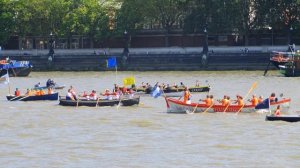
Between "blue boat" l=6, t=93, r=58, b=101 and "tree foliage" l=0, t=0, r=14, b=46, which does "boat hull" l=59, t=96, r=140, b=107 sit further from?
"tree foliage" l=0, t=0, r=14, b=46

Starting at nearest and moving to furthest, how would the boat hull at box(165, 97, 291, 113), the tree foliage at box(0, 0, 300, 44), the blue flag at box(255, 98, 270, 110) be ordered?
the blue flag at box(255, 98, 270, 110) → the boat hull at box(165, 97, 291, 113) → the tree foliage at box(0, 0, 300, 44)

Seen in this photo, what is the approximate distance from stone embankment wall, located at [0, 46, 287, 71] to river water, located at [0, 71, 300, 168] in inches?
1824

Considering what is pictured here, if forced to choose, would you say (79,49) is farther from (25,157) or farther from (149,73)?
(25,157)

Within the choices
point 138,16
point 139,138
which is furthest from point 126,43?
point 139,138

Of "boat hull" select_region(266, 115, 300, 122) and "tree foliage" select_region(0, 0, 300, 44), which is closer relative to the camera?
"boat hull" select_region(266, 115, 300, 122)

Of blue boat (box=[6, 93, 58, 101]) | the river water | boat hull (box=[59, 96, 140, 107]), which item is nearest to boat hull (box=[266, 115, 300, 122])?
the river water

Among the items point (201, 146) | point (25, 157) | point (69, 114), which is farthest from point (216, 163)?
point (69, 114)

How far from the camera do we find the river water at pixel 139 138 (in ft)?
155

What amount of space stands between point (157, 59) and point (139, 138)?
76.2 meters

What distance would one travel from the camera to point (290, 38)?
428ft

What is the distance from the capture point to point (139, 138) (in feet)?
178

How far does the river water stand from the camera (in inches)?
1858

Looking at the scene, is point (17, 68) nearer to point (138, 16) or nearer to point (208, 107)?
point (138, 16)

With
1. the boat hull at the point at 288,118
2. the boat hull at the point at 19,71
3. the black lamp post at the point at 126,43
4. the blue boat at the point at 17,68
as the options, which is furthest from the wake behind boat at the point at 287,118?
the black lamp post at the point at 126,43
